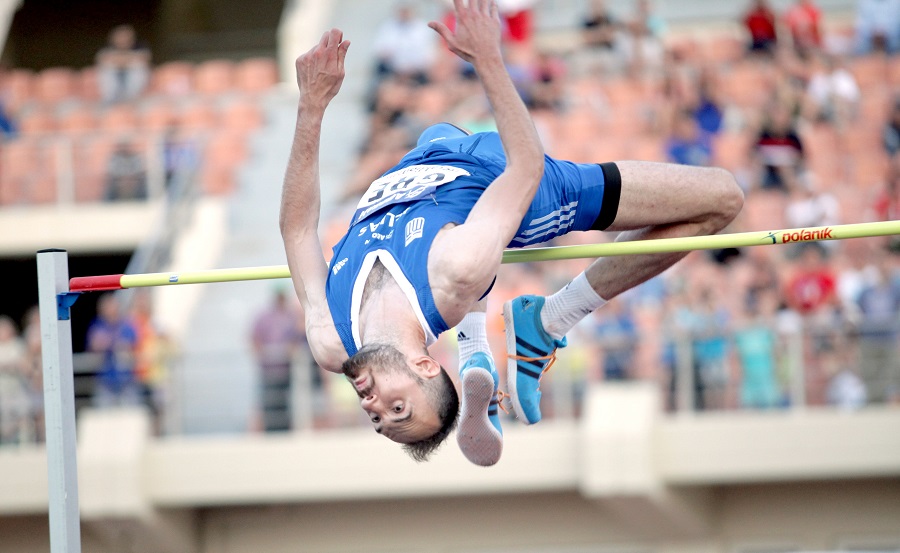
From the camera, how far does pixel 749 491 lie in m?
10.4

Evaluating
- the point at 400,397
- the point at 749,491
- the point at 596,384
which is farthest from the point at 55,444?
the point at 749,491

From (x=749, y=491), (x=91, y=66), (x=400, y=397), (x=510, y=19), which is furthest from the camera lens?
(x=91, y=66)

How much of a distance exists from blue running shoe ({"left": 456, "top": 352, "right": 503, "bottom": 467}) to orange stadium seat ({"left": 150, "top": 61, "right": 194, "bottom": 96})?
966 centimetres

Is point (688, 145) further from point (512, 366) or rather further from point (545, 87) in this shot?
point (512, 366)

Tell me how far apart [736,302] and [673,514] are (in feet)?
5.13

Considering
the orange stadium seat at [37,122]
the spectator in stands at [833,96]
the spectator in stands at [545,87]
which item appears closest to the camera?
the spectator in stands at [833,96]

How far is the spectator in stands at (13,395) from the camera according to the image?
10039mm

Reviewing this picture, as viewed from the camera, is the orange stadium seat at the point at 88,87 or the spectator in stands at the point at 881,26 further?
the orange stadium seat at the point at 88,87

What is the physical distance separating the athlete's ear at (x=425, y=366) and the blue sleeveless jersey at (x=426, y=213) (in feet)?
0.41

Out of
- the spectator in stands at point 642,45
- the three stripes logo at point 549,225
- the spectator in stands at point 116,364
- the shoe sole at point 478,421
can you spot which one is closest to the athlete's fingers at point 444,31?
the three stripes logo at point 549,225

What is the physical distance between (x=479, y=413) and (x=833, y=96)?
767 cm

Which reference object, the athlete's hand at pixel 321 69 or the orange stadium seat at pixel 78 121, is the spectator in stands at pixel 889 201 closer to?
the athlete's hand at pixel 321 69

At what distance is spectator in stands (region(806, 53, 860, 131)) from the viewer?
11.3 m

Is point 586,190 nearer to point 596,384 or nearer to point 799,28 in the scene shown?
point 596,384
